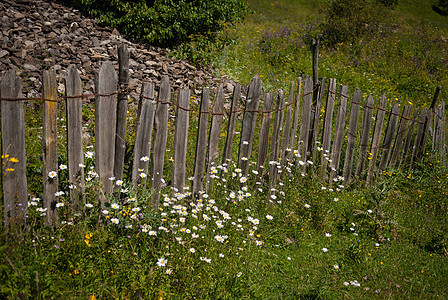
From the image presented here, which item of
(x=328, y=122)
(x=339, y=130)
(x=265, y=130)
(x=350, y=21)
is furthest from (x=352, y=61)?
(x=265, y=130)

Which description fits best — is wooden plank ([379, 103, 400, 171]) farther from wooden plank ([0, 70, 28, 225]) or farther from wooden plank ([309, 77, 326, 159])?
wooden plank ([0, 70, 28, 225])

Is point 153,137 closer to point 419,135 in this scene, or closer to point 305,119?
point 305,119

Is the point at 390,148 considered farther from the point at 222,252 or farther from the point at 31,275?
the point at 31,275

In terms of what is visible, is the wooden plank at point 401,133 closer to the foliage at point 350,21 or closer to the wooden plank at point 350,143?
the wooden plank at point 350,143

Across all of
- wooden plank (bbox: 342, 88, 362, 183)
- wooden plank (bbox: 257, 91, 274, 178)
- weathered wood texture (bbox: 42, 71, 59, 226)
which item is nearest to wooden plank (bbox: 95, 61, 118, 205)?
weathered wood texture (bbox: 42, 71, 59, 226)

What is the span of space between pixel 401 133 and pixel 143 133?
481cm

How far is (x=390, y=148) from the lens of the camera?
20.3 feet

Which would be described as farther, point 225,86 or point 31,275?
point 225,86

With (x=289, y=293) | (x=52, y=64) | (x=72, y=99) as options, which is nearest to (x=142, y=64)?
(x=52, y=64)

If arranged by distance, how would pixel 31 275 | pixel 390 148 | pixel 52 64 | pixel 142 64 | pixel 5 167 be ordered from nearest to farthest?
1. pixel 31 275
2. pixel 5 167
3. pixel 390 148
4. pixel 52 64
5. pixel 142 64

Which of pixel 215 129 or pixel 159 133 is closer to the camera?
pixel 159 133

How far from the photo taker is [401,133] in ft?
20.4

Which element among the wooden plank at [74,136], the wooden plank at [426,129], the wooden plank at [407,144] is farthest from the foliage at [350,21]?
the wooden plank at [74,136]

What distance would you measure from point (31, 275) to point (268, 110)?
3.17 metres
